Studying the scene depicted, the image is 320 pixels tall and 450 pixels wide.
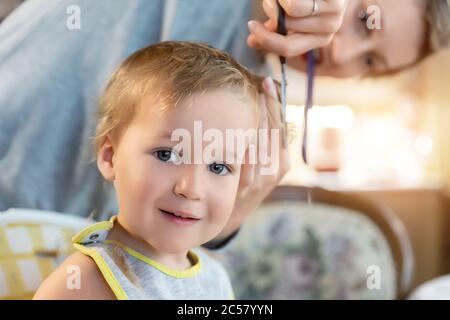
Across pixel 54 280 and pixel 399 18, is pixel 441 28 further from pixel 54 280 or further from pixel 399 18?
pixel 54 280

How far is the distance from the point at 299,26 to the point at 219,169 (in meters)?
0.18

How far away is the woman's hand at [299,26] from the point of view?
24.3 inches

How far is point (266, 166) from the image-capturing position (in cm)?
67

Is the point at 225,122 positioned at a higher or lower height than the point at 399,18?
lower

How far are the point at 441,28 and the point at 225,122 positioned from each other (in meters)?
0.32

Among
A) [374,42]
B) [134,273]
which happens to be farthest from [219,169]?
[374,42]

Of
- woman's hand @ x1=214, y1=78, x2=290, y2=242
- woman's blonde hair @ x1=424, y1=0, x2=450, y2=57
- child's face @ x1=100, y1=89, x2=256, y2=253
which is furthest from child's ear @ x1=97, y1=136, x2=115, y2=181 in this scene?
woman's blonde hair @ x1=424, y1=0, x2=450, y2=57

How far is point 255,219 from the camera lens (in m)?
0.77

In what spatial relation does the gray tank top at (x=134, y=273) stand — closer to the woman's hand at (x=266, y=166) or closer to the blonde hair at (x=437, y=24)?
the woman's hand at (x=266, y=166)

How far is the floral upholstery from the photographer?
778 millimetres

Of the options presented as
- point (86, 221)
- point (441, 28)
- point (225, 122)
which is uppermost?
point (441, 28)

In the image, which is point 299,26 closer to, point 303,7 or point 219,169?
point 303,7

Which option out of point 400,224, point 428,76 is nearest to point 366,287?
point 400,224

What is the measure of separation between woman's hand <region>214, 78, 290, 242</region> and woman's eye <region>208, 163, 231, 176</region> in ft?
0.10
